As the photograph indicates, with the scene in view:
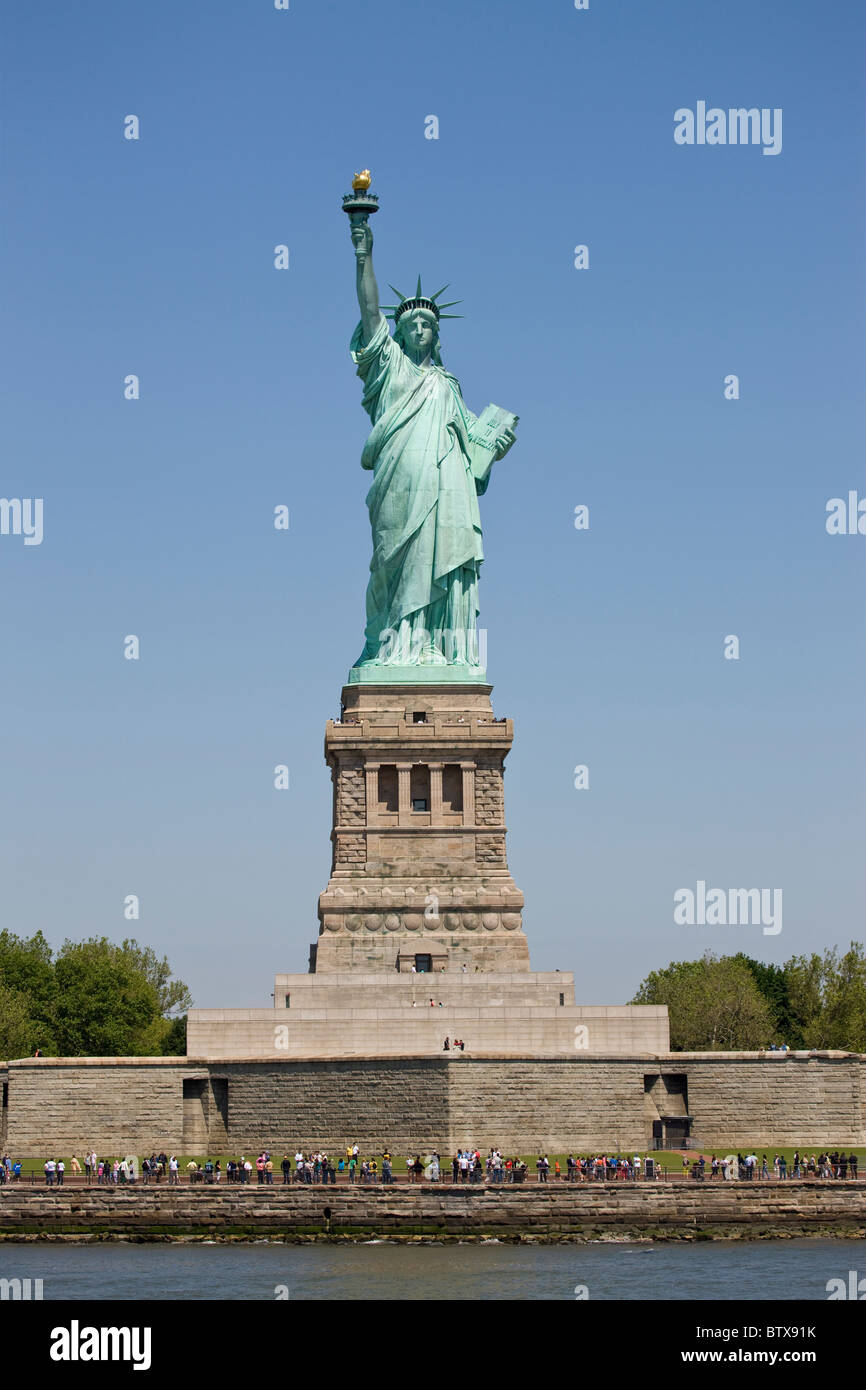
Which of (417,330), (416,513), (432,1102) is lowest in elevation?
(432,1102)

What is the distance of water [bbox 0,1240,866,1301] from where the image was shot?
3031 cm

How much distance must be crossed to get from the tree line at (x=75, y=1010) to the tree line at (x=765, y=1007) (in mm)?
14938

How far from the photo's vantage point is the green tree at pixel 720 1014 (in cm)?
5950

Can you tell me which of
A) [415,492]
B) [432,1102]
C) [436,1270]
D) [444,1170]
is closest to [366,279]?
[415,492]

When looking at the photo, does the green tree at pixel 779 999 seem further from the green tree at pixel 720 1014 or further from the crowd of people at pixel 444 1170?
the crowd of people at pixel 444 1170

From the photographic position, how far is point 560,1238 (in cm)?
3588

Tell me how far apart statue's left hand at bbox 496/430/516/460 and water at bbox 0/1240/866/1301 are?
21.8m

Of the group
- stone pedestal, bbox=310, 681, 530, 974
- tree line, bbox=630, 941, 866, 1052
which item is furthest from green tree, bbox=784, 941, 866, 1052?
stone pedestal, bbox=310, 681, 530, 974

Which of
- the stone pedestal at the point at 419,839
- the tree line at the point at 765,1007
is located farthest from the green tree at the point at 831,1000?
the stone pedestal at the point at 419,839

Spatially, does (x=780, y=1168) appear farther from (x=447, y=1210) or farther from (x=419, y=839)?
(x=419, y=839)

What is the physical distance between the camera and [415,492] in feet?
165

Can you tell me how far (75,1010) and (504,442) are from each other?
63.8 feet
